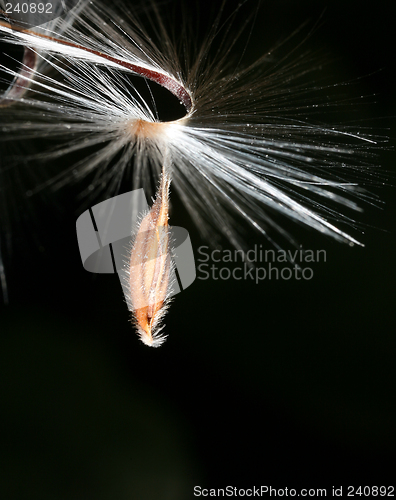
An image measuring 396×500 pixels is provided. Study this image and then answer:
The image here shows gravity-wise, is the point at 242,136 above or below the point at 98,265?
above

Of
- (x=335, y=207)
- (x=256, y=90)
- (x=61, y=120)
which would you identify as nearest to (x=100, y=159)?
(x=61, y=120)

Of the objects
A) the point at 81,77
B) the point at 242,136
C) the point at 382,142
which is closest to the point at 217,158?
the point at 242,136

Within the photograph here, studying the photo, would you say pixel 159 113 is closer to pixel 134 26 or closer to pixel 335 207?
pixel 134 26

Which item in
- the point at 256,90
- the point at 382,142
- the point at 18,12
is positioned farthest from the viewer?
the point at 382,142

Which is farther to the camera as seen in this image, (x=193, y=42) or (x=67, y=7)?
(x=193, y=42)

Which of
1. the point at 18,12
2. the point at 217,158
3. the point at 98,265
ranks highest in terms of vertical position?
the point at 18,12

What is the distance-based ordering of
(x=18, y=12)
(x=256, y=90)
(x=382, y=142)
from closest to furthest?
1. (x=18, y=12)
2. (x=256, y=90)
3. (x=382, y=142)

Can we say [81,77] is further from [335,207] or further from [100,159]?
[335,207]
